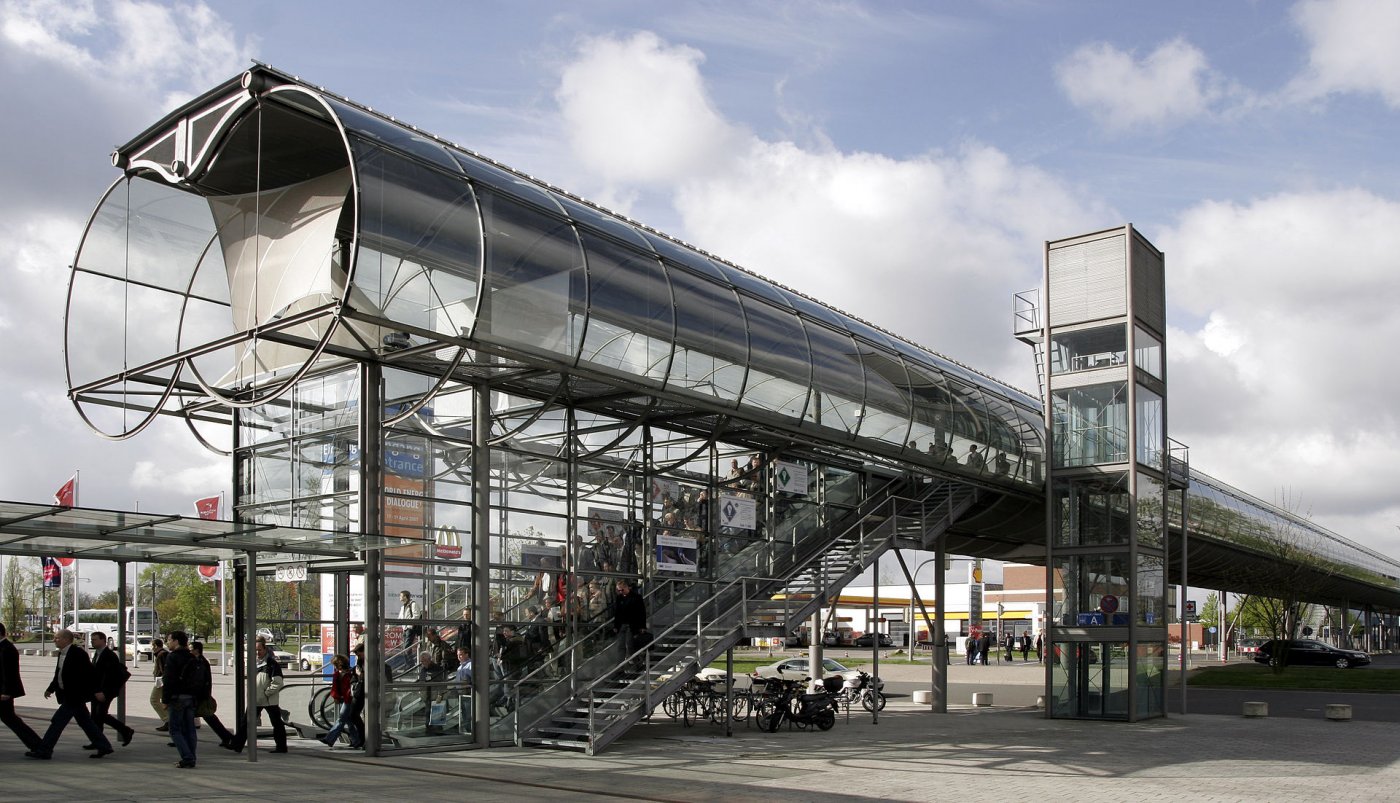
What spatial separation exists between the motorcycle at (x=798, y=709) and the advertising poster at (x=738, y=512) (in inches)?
115

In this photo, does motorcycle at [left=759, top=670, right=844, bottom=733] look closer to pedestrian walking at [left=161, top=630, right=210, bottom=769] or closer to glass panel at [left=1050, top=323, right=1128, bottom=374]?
glass panel at [left=1050, top=323, right=1128, bottom=374]

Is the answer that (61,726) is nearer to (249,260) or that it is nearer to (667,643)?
(249,260)

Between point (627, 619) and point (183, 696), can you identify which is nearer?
point (183, 696)

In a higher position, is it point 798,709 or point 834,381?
point 834,381

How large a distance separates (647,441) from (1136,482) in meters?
11.0

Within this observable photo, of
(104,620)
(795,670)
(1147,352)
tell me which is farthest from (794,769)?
(104,620)

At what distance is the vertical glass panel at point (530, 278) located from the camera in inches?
608

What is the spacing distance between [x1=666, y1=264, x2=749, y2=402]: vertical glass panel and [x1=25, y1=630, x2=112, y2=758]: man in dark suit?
27.7 ft

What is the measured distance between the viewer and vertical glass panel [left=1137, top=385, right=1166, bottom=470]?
26281 millimetres

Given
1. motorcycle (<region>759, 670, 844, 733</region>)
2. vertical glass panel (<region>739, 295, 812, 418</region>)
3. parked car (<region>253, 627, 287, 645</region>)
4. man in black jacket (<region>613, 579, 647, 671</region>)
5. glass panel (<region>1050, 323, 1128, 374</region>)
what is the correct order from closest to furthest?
1. parked car (<region>253, 627, 287, 645</region>)
2. man in black jacket (<region>613, 579, 647, 671</region>)
3. vertical glass panel (<region>739, 295, 812, 418</region>)
4. motorcycle (<region>759, 670, 844, 733</region>)
5. glass panel (<region>1050, 323, 1128, 374</region>)

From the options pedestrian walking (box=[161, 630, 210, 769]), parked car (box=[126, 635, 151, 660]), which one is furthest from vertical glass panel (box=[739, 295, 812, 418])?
parked car (box=[126, 635, 151, 660])

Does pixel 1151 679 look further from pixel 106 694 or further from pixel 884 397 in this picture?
pixel 106 694

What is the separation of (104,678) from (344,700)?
2863mm

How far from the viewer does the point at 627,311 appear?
17.6 meters
